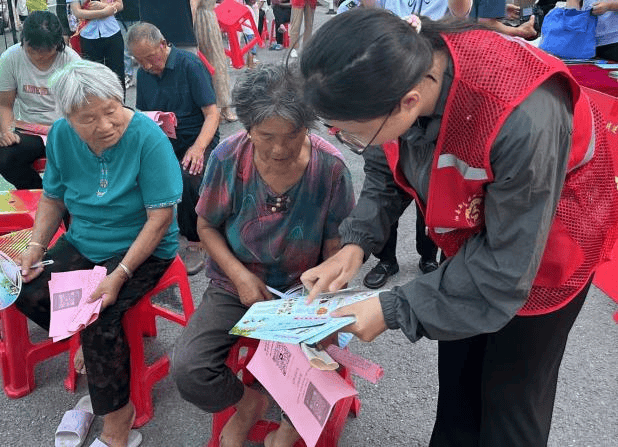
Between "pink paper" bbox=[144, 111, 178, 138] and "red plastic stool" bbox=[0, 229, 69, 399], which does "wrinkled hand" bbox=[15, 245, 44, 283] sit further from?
"pink paper" bbox=[144, 111, 178, 138]

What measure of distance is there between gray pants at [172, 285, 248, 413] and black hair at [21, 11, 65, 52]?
2023 mm

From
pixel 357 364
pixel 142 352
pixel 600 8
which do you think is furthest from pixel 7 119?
pixel 600 8

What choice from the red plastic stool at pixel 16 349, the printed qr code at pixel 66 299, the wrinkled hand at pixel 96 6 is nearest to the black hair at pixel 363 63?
the printed qr code at pixel 66 299

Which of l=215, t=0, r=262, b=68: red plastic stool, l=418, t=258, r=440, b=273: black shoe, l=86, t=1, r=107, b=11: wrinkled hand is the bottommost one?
l=215, t=0, r=262, b=68: red plastic stool

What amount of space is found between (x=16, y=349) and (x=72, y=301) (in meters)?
0.48

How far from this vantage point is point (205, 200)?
192 centimetres

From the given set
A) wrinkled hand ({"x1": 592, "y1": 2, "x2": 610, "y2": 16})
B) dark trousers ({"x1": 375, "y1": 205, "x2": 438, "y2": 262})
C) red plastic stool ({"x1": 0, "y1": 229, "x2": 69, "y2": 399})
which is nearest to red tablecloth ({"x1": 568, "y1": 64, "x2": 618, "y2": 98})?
wrinkled hand ({"x1": 592, "y1": 2, "x2": 610, "y2": 16})

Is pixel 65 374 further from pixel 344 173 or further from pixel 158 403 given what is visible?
pixel 344 173

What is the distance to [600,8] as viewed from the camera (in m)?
3.32

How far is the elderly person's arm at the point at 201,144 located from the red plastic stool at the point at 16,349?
40.3 inches

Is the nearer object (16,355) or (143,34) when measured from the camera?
(16,355)

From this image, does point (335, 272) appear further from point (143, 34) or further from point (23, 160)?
point (23, 160)

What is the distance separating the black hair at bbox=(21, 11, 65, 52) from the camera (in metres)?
3.10

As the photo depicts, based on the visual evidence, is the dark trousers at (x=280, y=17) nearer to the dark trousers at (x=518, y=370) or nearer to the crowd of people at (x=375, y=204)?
the crowd of people at (x=375, y=204)
